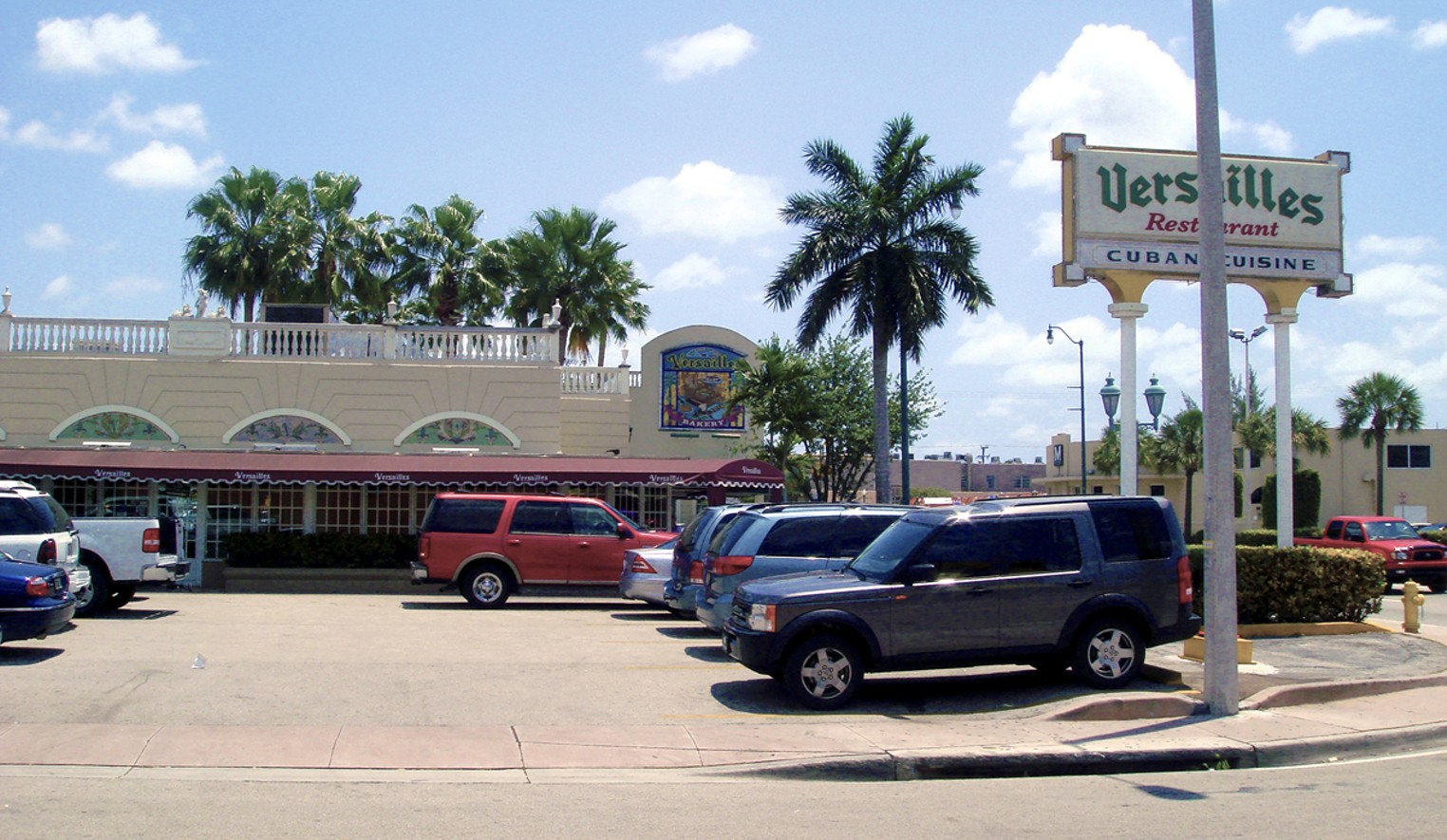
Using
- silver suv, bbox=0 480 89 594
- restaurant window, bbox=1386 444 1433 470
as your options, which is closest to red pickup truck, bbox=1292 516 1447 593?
silver suv, bbox=0 480 89 594

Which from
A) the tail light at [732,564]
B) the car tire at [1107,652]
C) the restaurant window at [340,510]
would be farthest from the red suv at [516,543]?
the car tire at [1107,652]

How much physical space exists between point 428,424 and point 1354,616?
18.2 m

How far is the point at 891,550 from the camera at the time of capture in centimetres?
1163

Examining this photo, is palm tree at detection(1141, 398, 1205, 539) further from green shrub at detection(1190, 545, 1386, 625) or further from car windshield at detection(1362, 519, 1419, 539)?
green shrub at detection(1190, 545, 1386, 625)

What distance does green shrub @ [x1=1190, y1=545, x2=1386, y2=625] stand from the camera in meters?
15.1

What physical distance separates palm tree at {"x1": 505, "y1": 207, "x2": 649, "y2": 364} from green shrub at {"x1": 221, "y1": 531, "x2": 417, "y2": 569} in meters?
13.2

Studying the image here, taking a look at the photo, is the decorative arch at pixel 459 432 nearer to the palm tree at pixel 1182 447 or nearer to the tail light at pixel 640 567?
the tail light at pixel 640 567

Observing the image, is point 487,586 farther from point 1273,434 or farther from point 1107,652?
point 1273,434

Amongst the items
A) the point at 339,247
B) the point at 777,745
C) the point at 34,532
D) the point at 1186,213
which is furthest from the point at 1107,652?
the point at 339,247

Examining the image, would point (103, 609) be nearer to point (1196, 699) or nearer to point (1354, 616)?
point (1196, 699)

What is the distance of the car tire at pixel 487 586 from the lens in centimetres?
2011

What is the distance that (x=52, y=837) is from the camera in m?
6.70

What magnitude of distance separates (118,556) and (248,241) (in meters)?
19.2

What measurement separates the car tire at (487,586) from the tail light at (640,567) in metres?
2.74
